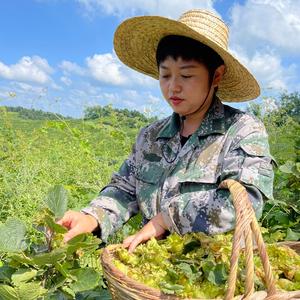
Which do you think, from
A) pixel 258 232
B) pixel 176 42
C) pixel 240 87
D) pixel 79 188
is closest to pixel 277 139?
pixel 79 188

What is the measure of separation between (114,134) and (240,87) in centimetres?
325

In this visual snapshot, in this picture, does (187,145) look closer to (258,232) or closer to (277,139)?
(258,232)

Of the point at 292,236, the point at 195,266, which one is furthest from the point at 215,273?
the point at 292,236

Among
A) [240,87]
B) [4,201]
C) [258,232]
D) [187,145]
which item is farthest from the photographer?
[4,201]

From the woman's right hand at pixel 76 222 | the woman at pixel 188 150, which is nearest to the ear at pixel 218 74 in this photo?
the woman at pixel 188 150

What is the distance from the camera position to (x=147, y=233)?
172cm

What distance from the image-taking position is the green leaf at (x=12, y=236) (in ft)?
4.73

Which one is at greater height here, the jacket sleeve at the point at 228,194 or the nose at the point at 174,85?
the nose at the point at 174,85

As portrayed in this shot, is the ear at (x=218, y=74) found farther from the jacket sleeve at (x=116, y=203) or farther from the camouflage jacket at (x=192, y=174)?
the jacket sleeve at (x=116, y=203)

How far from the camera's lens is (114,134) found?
5422 mm

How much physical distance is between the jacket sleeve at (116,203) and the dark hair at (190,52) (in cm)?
51

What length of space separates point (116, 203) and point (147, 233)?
41 cm

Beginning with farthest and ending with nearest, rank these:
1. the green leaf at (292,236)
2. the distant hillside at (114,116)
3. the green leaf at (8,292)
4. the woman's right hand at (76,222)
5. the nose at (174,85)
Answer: the distant hillside at (114,116)
the green leaf at (292,236)
the nose at (174,85)
the woman's right hand at (76,222)
the green leaf at (8,292)

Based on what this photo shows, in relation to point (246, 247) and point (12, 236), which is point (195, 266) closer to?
point (246, 247)
